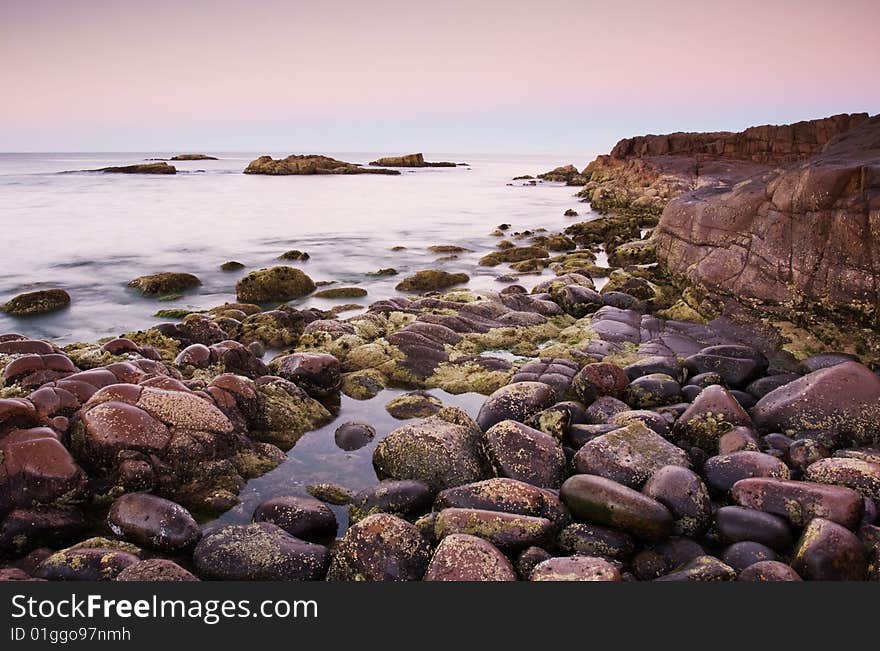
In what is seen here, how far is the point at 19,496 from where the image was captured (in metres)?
4.38

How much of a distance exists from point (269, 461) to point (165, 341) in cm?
370

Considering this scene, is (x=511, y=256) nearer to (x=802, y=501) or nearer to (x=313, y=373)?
(x=313, y=373)

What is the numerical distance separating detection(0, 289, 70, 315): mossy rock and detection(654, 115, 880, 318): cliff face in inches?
485

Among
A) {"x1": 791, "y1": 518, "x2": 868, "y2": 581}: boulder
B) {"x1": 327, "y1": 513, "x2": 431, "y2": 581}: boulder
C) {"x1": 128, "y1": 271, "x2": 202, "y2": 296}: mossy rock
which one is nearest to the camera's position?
{"x1": 791, "y1": 518, "x2": 868, "y2": 581}: boulder

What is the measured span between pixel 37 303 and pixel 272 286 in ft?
14.9

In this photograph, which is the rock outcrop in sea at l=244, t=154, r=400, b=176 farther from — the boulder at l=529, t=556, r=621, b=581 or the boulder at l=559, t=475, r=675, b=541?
the boulder at l=529, t=556, r=621, b=581

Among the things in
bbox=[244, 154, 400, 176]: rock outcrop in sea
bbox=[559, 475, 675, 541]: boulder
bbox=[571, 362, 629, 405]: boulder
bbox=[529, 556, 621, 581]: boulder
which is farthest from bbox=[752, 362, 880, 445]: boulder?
bbox=[244, 154, 400, 176]: rock outcrop in sea

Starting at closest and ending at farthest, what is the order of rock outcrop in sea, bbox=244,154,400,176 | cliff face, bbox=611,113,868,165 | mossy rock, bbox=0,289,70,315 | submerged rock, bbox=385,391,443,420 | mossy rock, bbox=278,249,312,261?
submerged rock, bbox=385,391,443,420 < mossy rock, bbox=0,289,70,315 < mossy rock, bbox=278,249,312,261 < cliff face, bbox=611,113,868,165 < rock outcrop in sea, bbox=244,154,400,176

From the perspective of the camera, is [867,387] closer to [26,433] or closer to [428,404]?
[428,404]

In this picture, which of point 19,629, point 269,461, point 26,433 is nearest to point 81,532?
point 26,433

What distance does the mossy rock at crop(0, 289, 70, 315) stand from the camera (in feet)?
37.2

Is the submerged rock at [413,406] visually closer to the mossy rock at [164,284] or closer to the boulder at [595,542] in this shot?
the boulder at [595,542]

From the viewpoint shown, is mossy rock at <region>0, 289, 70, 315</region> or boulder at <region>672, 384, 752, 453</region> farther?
mossy rock at <region>0, 289, 70, 315</region>

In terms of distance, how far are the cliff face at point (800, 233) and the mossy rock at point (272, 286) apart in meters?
7.92
